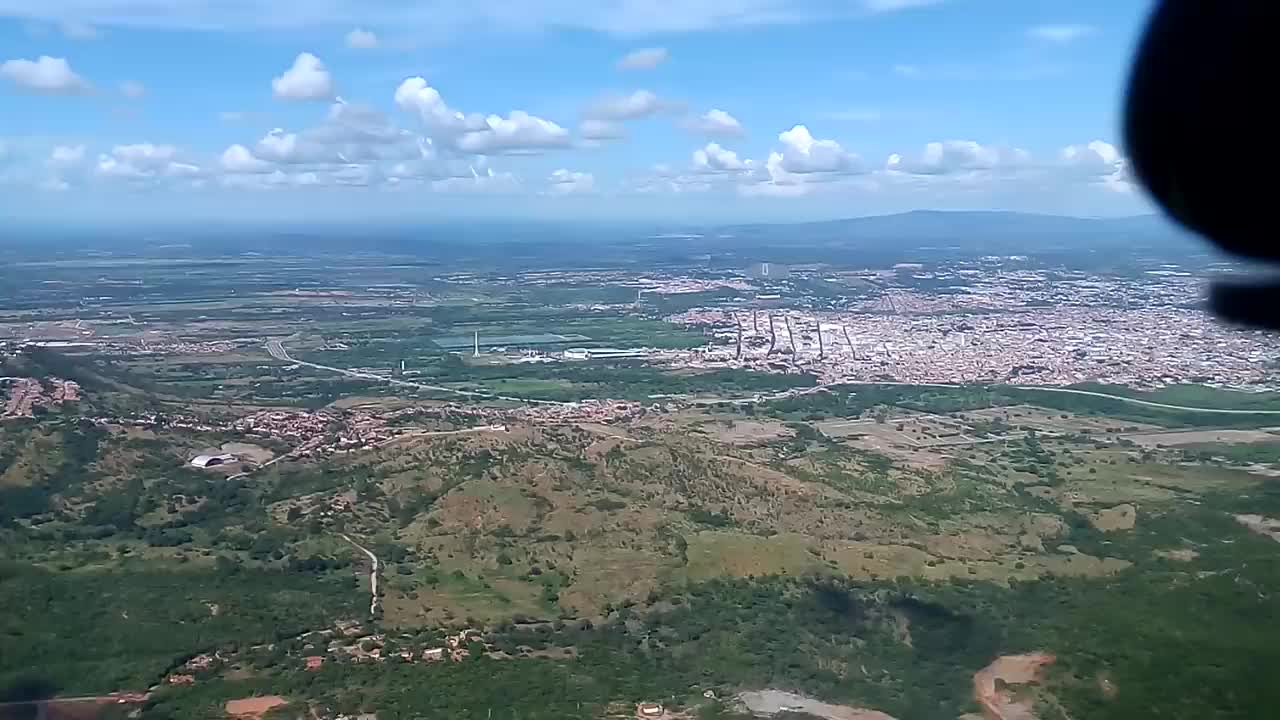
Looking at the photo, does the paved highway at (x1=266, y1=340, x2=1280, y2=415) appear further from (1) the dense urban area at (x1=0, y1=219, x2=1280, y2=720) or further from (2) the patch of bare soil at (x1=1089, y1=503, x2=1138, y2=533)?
(2) the patch of bare soil at (x1=1089, y1=503, x2=1138, y2=533)

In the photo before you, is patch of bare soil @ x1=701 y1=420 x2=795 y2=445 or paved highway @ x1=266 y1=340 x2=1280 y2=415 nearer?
patch of bare soil @ x1=701 y1=420 x2=795 y2=445

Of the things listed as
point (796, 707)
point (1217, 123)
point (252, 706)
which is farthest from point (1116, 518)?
point (1217, 123)

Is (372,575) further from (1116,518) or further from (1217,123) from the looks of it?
(1217,123)

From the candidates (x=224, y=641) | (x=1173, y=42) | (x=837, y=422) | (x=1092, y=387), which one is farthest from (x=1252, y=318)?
(x=1092, y=387)

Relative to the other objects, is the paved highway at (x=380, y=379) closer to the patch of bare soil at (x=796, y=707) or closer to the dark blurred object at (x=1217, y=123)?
the patch of bare soil at (x=796, y=707)

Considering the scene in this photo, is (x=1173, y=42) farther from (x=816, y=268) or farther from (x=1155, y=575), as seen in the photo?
(x=816, y=268)

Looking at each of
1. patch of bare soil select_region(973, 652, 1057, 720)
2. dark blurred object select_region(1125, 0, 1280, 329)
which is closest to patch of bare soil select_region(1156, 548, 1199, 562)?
patch of bare soil select_region(973, 652, 1057, 720)

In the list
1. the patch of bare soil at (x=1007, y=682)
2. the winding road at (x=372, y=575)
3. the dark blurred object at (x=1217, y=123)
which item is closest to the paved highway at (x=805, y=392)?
the winding road at (x=372, y=575)
